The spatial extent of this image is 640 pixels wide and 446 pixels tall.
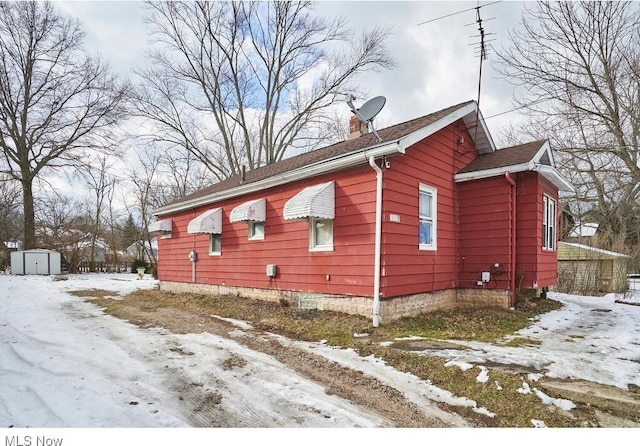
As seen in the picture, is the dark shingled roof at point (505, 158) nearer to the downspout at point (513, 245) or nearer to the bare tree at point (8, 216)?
the downspout at point (513, 245)

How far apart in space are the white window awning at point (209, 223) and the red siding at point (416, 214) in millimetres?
6184

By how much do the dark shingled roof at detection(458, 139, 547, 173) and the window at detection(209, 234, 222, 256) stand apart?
7.48 meters

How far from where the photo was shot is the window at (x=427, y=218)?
825 centimetres

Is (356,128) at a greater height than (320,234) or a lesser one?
greater

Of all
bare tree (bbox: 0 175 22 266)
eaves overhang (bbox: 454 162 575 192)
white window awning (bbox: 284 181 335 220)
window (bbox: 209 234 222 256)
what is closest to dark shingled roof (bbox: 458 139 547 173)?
eaves overhang (bbox: 454 162 575 192)

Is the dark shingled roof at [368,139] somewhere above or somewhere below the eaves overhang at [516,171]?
above

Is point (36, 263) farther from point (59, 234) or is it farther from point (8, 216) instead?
point (8, 216)

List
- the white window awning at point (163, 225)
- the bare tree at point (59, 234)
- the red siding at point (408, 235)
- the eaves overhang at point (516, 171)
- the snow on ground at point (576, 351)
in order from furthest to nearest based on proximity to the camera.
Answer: the bare tree at point (59, 234), the white window awning at point (163, 225), the eaves overhang at point (516, 171), the red siding at point (408, 235), the snow on ground at point (576, 351)

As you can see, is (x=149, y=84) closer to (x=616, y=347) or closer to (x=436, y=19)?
(x=436, y=19)

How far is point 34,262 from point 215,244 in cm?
1897

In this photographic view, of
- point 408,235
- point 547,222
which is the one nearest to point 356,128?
point 408,235

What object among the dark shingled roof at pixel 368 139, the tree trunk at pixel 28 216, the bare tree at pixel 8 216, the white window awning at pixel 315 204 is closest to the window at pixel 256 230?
the dark shingled roof at pixel 368 139

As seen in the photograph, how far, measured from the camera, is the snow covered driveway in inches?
127

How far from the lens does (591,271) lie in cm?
1717
